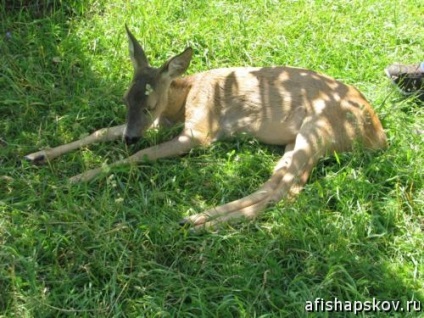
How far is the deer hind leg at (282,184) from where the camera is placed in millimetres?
4332

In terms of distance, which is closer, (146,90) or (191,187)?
(191,187)

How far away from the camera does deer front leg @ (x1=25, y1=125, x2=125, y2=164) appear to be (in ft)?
16.0

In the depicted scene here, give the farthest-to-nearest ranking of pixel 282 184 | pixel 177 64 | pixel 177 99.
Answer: pixel 177 99
pixel 177 64
pixel 282 184

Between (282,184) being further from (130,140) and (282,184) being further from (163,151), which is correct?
(130,140)

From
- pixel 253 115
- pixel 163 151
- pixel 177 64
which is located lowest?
pixel 163 151

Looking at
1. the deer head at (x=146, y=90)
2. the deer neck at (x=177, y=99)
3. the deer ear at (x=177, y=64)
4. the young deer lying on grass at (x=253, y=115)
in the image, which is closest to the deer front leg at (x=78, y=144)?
the young deer lying on grass at (x=253, y=115)

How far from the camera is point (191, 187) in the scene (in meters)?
4.74

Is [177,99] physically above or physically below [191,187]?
above

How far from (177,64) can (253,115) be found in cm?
78

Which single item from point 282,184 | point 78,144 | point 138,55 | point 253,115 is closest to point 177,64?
point 138,55

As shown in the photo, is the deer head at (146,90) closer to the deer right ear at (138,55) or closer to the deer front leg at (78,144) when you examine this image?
the deer right ear at (138,55)

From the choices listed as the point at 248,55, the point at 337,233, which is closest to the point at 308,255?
the point at 337,233

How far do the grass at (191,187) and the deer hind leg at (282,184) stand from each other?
3.9 inches

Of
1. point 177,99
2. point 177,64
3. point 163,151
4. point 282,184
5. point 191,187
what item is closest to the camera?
point 282,184
